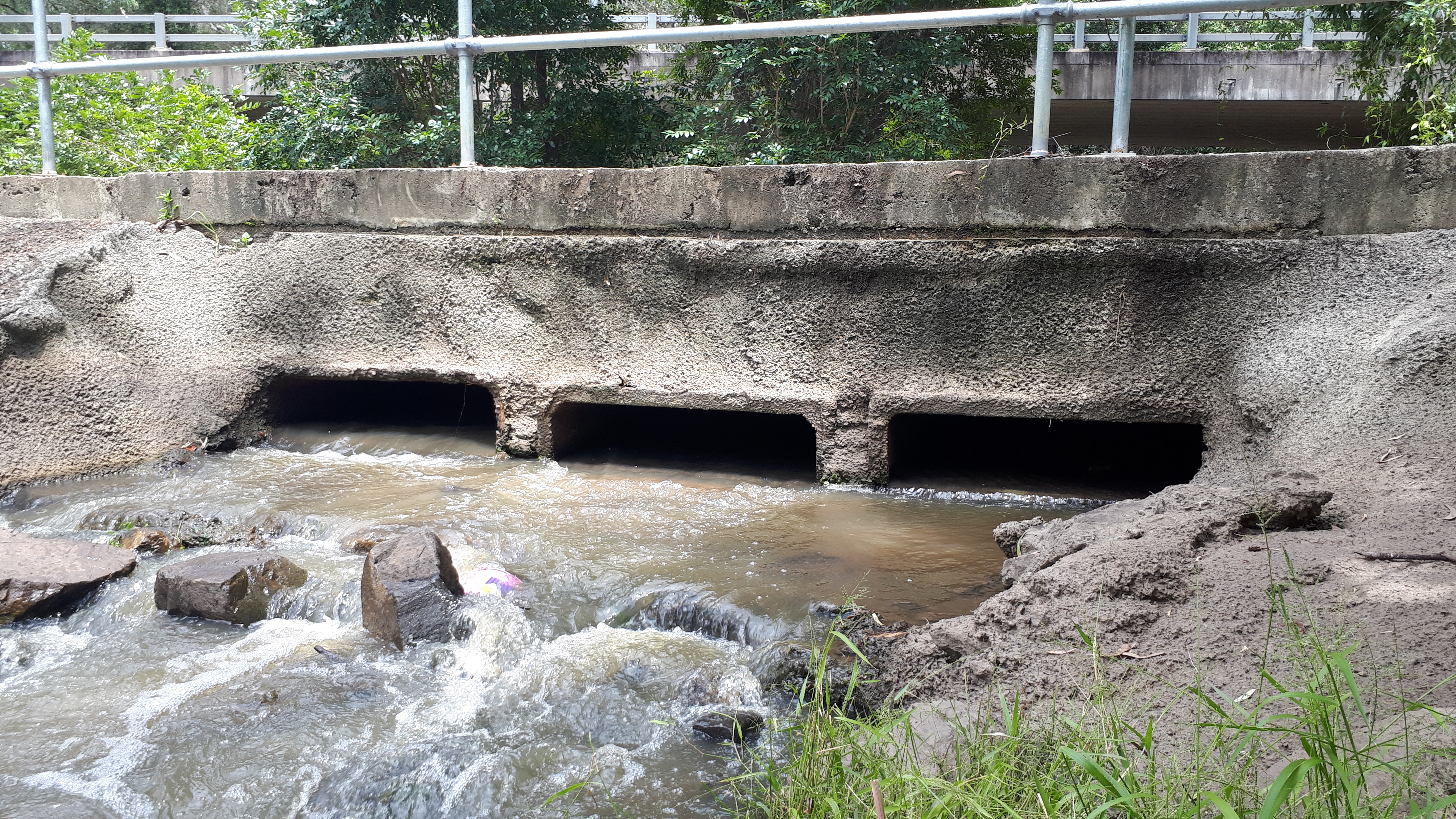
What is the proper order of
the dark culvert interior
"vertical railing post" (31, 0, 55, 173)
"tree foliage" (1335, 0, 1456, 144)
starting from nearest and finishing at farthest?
the dark culvert interior, "tree foliage" (1335, 0, 1456, 144), "vertical railing post" (31, 0, 55, 173)

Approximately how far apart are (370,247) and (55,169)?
7.07 ft

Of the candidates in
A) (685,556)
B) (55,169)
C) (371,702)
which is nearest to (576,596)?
(685,556)

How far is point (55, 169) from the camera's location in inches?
222

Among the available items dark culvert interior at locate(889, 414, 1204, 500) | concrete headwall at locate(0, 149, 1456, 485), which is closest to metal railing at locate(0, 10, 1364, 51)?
concrete headwall at locate(0, 149, 1456, 485)

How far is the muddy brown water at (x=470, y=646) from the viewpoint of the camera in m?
2.38

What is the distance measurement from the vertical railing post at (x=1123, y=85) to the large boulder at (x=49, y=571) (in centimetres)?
408

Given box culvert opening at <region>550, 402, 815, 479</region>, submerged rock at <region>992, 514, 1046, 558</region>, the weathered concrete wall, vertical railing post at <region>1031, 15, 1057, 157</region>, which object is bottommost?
box culvert opening at <region>550, 402, 815, 479</region>

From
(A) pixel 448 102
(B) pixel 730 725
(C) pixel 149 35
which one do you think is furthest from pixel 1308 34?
(C) pixel 149 35

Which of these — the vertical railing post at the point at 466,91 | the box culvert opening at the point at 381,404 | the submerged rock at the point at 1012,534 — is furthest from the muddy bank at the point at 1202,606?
the box culvert opening at the point at 381,404

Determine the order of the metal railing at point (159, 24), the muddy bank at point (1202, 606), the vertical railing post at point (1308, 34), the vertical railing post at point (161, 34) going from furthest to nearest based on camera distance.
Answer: the vertical railing post at point (161, 34)
the vertical railing post at point (1308, 34)
the metal railing at point (159, 24)
the muddy bank at point (1202, 606)

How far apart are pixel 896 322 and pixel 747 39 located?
151cm

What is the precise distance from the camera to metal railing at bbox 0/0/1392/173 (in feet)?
12.5

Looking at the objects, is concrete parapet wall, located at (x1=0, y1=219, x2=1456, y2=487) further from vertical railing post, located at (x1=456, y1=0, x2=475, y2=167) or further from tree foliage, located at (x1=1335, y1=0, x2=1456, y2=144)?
tree foliage, located at (x1=1335, y1=0, x2=1456, y2=144)

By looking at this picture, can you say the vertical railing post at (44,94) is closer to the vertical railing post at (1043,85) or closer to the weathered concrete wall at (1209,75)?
the vertical railing post at (1043,85)
